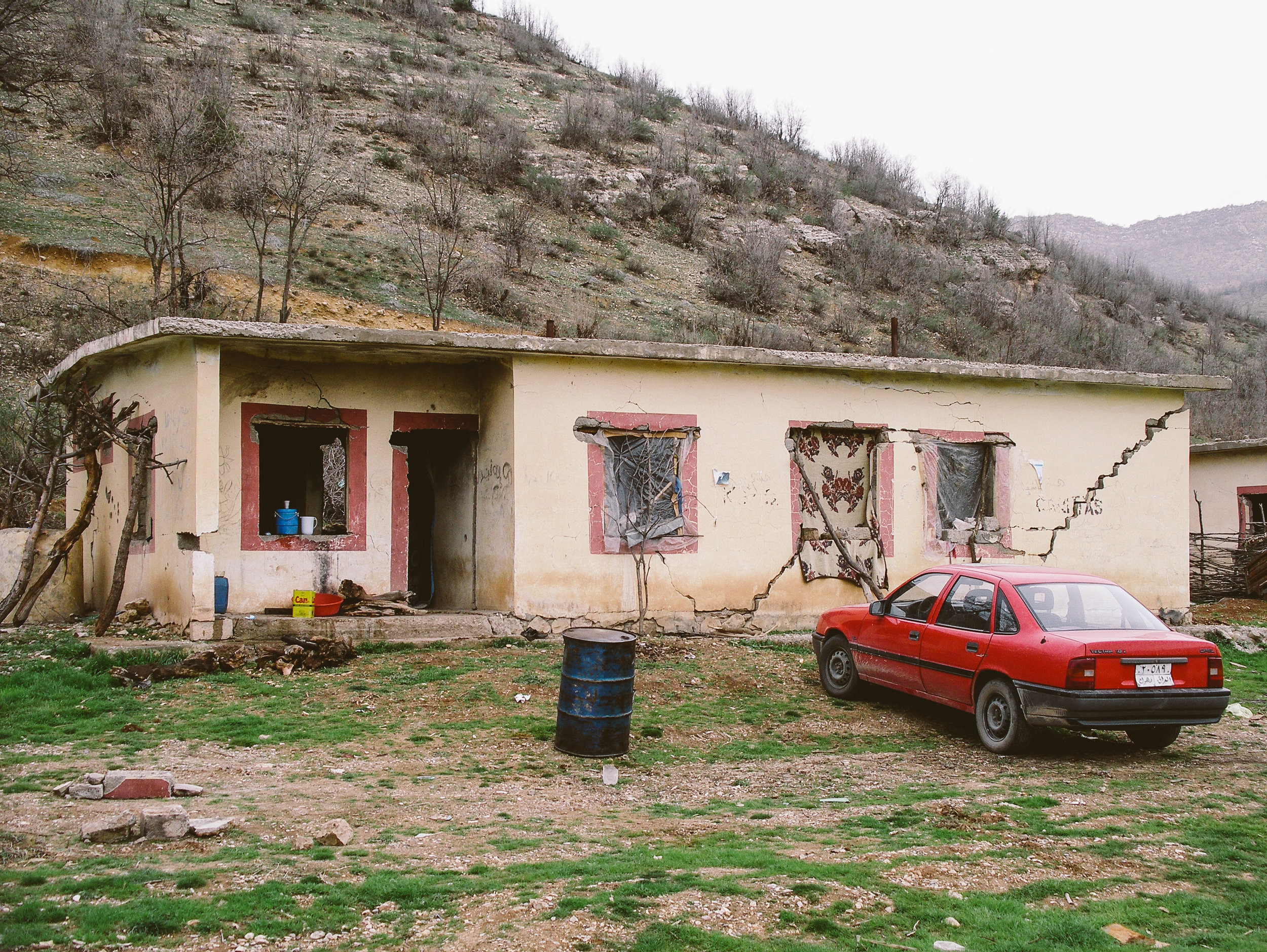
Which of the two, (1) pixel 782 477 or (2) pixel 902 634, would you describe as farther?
(1) pixel 782 477

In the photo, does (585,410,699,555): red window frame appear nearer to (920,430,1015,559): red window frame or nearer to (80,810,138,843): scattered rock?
(920,430,1015,559): red window frame

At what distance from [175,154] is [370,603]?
17.0 metres

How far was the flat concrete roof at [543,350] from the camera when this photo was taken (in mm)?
10898

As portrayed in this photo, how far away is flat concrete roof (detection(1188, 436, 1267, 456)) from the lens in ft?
62.1

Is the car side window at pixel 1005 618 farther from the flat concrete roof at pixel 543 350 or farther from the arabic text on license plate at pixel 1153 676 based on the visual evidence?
the flat concrete roof at pixel 543 350

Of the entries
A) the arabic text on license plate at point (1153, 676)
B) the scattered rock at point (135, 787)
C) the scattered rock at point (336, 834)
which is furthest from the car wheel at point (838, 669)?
the scattered rock at point (135, 787)

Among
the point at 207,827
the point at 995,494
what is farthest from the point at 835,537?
the point at 207,827

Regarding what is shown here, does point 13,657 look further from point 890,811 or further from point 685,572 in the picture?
point 890,811

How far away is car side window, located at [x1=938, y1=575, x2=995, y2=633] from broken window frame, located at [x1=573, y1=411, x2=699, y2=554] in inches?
179

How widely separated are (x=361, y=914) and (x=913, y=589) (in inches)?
243

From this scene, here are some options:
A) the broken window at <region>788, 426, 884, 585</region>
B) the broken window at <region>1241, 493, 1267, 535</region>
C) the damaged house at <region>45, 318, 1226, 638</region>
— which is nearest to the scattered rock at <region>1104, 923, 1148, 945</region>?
the damaged house at <region>45, 318, 1226, 638</region>

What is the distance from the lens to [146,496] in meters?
12.7

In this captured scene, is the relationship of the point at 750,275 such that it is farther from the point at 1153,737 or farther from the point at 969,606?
the point at 1153,737

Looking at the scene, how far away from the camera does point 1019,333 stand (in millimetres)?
31500
